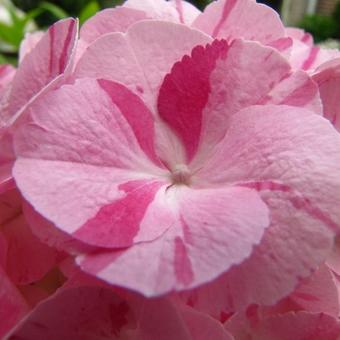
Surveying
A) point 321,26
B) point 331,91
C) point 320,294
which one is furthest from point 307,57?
point 321,26

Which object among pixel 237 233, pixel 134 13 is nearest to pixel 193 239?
pixel 237 233

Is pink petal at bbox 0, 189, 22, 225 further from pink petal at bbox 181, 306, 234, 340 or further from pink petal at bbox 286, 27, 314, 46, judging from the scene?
pink petal at bbox 286, 27, 314, 46

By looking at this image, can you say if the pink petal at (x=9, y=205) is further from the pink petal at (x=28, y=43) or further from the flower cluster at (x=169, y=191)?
the pink petal at (x=28, y=43)

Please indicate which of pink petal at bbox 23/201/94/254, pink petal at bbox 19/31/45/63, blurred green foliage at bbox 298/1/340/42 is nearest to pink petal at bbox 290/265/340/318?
pink petal at bbox 23/201/94/254

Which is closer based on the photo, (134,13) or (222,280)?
(222,280)

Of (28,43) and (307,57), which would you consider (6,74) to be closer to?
(28,43)

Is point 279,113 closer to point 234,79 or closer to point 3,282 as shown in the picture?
point 234,79

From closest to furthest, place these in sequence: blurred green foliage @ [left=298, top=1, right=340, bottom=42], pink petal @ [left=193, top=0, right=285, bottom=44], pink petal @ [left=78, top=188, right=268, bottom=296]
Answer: pink petal @ [left=78, top=188, right=268, bottom=296] → pink petal @ [left=193, top=0, right=285, bottom=44] → blurred green foliage @ [left=298, top=1, right=340, bottom=42]

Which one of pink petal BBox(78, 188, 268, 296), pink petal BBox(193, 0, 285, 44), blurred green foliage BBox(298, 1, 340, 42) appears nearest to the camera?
pink petal BBox(78, 188, 268, 296)
